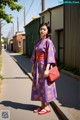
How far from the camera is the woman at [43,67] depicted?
6.89 m

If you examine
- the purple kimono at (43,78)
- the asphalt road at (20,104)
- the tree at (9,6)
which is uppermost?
the tree at (9,6)

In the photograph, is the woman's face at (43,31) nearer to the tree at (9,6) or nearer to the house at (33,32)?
the tree at (9,6)

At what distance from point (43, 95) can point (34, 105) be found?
0.92 meters

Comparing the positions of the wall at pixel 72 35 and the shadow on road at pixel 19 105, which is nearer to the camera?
the shadow on road at pixel 19 105

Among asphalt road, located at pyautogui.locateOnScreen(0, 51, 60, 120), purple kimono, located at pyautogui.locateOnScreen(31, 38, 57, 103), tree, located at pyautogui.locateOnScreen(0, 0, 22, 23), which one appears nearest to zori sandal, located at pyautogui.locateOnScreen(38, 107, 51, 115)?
asphalt road, located at pyautogui.locateOnScreen(0, 51, 60, 120)

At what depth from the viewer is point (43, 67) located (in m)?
7.03

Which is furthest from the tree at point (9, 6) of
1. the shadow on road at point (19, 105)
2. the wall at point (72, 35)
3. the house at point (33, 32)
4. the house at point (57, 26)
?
the house at point (33, 32)

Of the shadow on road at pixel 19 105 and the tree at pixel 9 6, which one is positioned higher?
the tree at pixel 9 6

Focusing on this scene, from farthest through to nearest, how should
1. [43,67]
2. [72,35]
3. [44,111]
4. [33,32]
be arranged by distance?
A: [33,32] < [72,35] < [44,111] < [43,67]

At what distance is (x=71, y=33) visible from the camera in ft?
48.2

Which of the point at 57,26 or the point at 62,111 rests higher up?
the point at 57,26

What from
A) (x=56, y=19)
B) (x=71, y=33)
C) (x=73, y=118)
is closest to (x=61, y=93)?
(x=73, y=118)

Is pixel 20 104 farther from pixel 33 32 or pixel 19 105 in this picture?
pixel 33 32

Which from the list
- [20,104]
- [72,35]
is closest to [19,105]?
[20,104]
